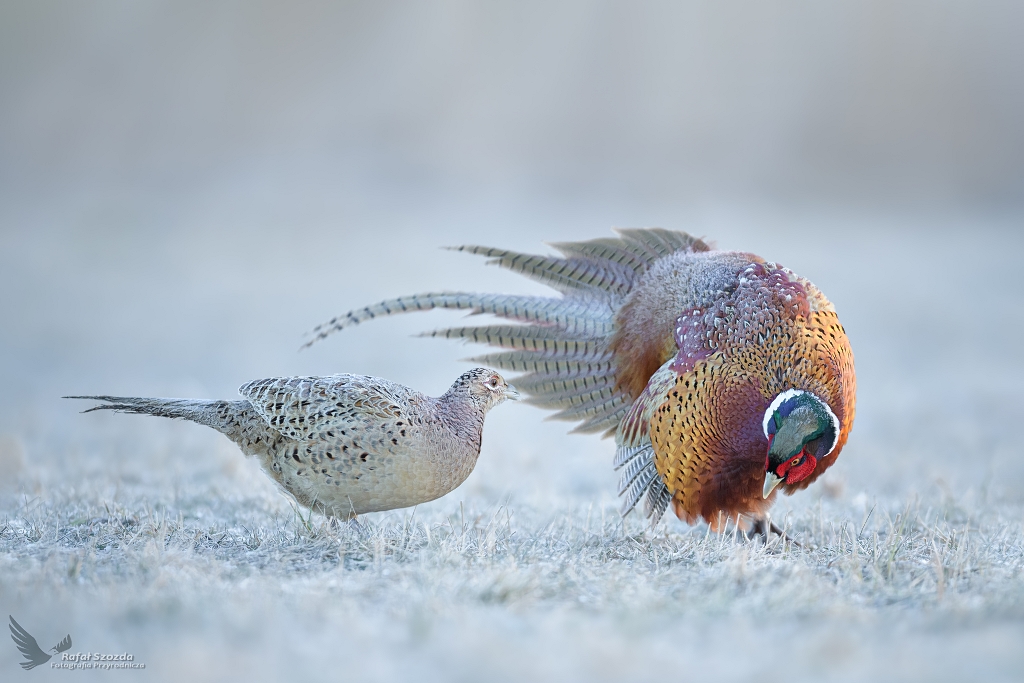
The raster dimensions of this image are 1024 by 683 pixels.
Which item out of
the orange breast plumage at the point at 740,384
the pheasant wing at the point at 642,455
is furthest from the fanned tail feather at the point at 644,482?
the orange breast plumage at the point at 740,384

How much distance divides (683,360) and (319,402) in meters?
1.88

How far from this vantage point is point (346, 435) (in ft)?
14.7

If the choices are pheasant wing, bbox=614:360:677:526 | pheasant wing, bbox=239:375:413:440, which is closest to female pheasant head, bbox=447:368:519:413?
pheasant wing, bbox=239:375:413:440

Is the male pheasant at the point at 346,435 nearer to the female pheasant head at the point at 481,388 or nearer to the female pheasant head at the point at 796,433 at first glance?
the female pheasant head at the point at 481,388

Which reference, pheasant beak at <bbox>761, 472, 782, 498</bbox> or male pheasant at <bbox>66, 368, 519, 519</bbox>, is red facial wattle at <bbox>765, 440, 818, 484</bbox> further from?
male pheasant at <bbox>66, 368, 519, 519</bbox>

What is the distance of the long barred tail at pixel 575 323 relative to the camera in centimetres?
570

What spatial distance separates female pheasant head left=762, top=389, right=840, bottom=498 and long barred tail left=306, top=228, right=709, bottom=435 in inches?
50.8

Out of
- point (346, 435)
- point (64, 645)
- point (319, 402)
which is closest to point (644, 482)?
point (346, 435)

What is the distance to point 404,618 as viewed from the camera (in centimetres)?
325

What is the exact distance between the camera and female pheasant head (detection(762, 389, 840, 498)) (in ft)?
14.4

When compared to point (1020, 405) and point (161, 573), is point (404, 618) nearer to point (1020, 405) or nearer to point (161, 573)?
point (161, 573)

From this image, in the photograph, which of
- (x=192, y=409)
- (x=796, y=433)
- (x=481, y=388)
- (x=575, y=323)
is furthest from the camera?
(x=575, y=323)

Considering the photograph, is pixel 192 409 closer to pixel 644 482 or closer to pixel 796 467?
pixel 644 482

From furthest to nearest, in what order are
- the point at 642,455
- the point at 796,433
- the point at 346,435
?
the point at 642,455
the point at 346,435
the point at 796,433
